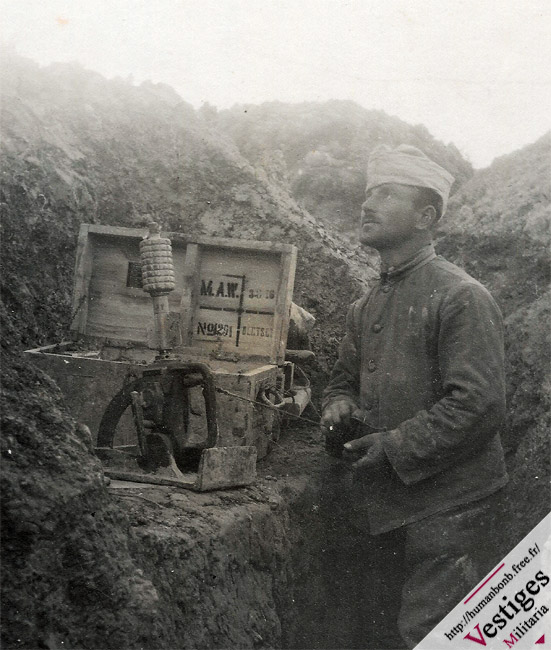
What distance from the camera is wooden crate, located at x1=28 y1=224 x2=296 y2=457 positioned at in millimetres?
4184

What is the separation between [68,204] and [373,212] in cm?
335

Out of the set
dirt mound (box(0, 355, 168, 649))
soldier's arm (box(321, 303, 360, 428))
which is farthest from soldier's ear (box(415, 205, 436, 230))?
dirt mound (box(0, 355, 168, 649))

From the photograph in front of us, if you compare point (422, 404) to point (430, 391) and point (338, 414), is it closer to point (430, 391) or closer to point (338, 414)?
point (430, 391)

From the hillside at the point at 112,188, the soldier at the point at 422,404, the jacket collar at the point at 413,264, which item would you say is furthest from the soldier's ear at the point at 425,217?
the hillside at the point at 112,188

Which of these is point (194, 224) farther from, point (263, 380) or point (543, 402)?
point (543, 402)

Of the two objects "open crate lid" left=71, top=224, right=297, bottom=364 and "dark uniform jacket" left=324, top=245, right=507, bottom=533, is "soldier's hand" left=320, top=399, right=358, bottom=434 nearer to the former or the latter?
"dark uniform jacket" left=324, top=245, right=507, bottom=533

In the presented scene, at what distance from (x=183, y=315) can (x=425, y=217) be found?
1.94 m

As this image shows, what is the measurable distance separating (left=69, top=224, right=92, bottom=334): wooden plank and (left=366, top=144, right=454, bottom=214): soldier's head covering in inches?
91.7

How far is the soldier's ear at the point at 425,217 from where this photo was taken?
3.61 m

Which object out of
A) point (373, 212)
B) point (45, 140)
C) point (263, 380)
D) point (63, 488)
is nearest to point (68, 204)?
point (45, 140)

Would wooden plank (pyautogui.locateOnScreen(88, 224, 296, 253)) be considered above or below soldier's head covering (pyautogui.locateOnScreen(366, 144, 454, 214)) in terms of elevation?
below

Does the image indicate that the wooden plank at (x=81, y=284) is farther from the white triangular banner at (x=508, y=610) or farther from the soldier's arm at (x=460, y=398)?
the white triangular banner at (x=508, y=610)

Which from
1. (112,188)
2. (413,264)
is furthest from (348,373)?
(112,188)

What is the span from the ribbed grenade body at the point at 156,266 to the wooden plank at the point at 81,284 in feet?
5.02
